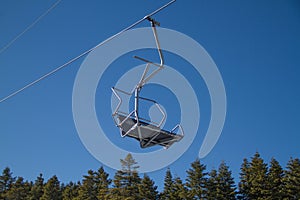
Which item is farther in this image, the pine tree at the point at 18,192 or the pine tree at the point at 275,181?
the pine tree at the point at 18,192

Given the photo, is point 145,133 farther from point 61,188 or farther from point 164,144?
point 61,188

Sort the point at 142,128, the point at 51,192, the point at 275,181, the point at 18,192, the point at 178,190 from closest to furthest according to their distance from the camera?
1. the point at 142,128
2. the point at 275,181
3. the point at 178,190
4. the point at 51,192
5. the point at 18,192

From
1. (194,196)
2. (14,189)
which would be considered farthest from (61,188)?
(194,196)

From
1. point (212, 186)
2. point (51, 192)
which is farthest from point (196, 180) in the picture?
point (51, 192)

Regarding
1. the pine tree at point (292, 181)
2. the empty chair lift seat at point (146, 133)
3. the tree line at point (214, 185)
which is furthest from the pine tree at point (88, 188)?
the empty chair lift seat at point (146, 133)

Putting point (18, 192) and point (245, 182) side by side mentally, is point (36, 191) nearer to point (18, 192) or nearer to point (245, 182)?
point (18, 192)

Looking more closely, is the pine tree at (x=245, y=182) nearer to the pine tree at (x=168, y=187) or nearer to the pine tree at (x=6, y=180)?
the pine tree at (x=168, y=187)

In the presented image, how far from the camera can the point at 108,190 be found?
3422cm

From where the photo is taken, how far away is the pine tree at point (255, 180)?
33.2m

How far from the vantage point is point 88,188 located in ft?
127

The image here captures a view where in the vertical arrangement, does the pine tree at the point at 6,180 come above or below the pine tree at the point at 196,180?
above

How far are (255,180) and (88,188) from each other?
59.0 ft

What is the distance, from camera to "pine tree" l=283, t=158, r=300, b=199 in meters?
33.2

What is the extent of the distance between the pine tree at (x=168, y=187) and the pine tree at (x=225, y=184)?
502 centimetres
